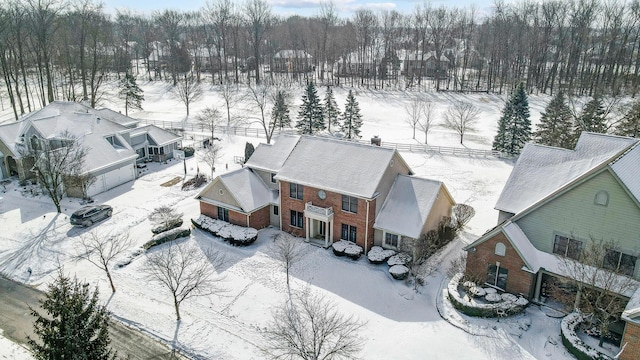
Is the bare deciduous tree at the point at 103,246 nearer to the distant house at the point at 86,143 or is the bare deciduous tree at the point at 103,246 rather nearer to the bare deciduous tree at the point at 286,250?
the distant house at the point at 86,143

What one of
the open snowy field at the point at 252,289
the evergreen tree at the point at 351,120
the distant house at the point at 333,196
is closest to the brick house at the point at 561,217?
the open snowy field at the point at 252,289

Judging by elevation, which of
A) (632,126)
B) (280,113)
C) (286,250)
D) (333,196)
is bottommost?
(286,250)

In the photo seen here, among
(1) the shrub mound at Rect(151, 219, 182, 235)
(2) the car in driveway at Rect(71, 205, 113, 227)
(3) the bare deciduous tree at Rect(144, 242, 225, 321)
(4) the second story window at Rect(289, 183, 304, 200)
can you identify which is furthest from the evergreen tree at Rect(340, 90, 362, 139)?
(3) the bare deciduous tree at Rect(144, 242, 225, 321)

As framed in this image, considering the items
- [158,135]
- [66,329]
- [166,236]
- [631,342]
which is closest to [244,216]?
[166,236]

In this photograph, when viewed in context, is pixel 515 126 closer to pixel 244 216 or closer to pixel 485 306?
pixel 485 306

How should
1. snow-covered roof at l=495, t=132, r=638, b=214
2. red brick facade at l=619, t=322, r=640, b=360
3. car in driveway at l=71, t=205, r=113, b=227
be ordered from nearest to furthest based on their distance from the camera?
red brick facade at l=619, t=322, r=640, b=360 → snow-covered roof at l=495, t=132, r=638, b=214 → car in driveway at l=71, t=205, r=113, b=227

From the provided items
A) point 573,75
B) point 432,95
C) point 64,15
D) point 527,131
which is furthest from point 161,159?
point 573,75

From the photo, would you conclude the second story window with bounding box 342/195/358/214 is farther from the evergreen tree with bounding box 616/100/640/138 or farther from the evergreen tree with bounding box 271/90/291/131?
the evergreen tree with bounding box 616/100/640/138
